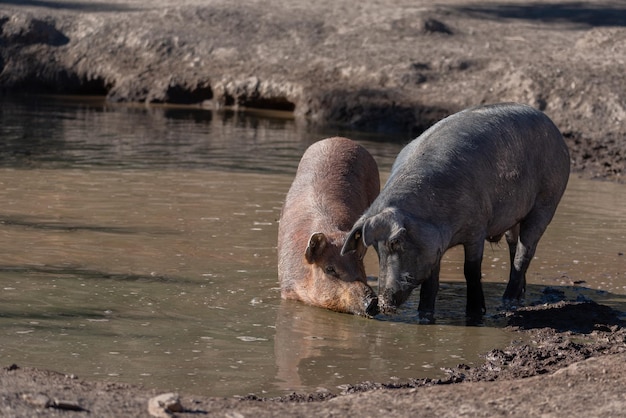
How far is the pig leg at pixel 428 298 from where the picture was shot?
8.08 metres

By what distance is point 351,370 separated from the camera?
690cm

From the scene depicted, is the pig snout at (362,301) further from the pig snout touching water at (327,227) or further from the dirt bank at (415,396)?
the dirt bank at (415,396)

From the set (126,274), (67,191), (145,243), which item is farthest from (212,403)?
(67,191)

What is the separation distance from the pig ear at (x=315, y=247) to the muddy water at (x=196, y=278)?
1.22 ft

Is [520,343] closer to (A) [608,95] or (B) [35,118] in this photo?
(A) [608,95]

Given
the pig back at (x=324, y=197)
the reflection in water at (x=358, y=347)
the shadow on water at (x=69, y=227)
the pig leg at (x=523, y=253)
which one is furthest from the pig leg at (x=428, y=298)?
the shadow on water at (x=69, y=227)

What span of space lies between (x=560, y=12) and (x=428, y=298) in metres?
16.5

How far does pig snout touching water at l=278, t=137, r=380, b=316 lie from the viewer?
817cm

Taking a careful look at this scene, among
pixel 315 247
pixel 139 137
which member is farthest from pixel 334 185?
pixel 139 137

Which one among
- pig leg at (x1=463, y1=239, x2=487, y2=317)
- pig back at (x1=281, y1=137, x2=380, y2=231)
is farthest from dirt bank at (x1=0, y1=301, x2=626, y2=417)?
pig back at (x1=281, y1=137, x2=380, y2=231)

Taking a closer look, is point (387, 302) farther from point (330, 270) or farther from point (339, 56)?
point (339, 56)

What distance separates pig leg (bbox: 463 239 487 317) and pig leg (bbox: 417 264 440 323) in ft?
0.90

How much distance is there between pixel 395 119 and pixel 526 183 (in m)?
10.7

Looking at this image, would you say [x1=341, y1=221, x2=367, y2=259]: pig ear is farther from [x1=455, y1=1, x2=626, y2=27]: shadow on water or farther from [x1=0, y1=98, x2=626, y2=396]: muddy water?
[x1=455, y1=1, x2=626, y2=27]: shadow on water
